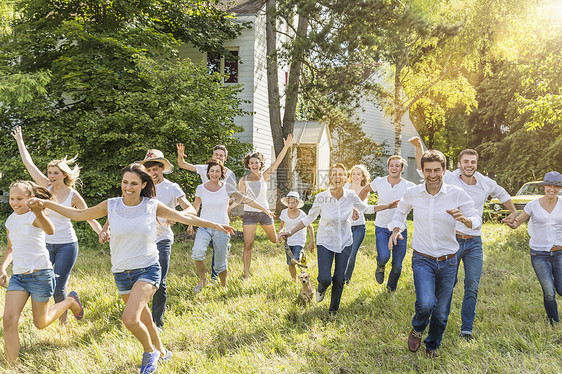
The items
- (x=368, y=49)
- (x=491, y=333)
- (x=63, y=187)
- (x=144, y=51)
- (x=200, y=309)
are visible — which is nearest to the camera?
(x=491, y=333)

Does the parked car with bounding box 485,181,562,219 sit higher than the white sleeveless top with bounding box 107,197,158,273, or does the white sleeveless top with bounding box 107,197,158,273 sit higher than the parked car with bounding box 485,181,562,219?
the white sleeveless top with bounding box 107,197,158,273

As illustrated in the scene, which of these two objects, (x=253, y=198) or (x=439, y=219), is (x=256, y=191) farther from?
(x=439, y=219)

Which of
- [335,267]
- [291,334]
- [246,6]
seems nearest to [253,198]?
[335,267]

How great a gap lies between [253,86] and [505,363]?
15754 mm

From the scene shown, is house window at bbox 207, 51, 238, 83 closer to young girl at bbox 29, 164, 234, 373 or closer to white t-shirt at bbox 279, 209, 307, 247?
white t-shirt at bbox 279, 209, 307, 247

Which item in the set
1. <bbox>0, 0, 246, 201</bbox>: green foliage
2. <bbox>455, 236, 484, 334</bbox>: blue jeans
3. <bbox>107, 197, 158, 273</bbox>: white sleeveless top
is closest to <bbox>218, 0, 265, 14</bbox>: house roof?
<bbox>0, 0, 246, 201</bbox>: green foliage

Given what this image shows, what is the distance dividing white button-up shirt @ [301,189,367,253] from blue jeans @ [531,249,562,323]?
2379mm

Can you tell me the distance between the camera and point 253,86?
18625mm

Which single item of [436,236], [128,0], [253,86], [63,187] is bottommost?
[436,236]

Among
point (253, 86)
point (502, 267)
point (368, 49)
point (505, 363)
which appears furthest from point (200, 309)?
point (253, 86)

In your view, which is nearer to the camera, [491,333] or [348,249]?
[491,333]

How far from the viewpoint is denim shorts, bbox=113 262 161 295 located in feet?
14.4

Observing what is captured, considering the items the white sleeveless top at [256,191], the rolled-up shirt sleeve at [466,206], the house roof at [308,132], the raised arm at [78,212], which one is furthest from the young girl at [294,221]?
the house roof at [308,132]

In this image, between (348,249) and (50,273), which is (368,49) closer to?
(348,249)
